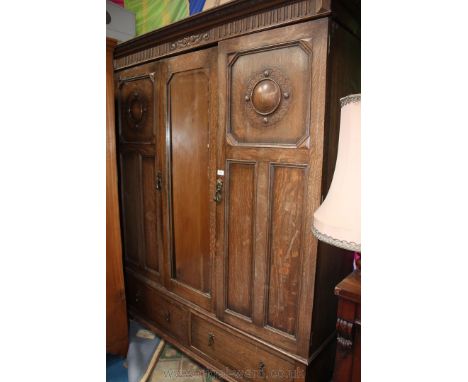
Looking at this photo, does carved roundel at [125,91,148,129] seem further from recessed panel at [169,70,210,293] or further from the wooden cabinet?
recessed panel at [169,70,210,293]

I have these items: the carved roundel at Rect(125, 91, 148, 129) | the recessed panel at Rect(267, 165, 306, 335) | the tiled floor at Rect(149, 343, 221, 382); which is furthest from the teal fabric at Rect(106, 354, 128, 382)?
the carved roundel at Rect(125, 91, 148, 129)

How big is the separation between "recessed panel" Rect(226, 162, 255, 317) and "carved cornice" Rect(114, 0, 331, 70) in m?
0.61

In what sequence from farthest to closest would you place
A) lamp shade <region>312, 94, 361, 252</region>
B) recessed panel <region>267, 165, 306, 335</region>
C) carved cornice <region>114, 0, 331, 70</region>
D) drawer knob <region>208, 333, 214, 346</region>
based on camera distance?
1. drawer knob <region>208, 333, 214, 346</region>
2. recessed panel <region>267, 165, 306, 335</region>
3. carved cornice <region>114, 0, 331, 70</region>
4. lamp shade <region>312, 94, 361, 252</region>

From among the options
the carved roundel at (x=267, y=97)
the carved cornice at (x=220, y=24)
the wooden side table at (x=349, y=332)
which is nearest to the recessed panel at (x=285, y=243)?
the carved roundel at (x=267, y=97)

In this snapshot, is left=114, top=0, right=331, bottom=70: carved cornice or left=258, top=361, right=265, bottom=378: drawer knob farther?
left=258, top=361, right=265, bottom=378: drawer knob

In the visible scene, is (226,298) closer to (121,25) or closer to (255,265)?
(255,265)

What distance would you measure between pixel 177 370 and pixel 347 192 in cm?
160

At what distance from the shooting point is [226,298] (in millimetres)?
1484

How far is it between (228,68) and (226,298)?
1160mm

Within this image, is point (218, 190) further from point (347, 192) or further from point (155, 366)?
point (155, 366)

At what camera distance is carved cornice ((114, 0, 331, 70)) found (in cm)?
109

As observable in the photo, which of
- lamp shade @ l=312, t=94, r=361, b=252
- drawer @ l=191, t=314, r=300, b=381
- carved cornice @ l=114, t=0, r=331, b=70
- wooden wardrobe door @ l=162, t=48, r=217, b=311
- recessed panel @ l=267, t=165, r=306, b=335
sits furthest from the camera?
wooden wardrobe door @ l=162, t=48, r=217, b=311
